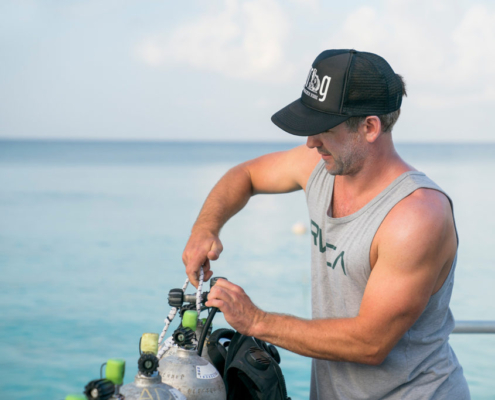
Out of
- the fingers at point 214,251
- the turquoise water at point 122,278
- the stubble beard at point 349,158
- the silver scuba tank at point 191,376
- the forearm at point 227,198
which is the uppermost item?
the stubble beard at point 349,158

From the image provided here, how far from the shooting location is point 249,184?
268 cm

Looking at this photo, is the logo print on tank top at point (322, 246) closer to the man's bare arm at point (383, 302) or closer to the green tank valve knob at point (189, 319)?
the man's bare arm at point (383, 302)

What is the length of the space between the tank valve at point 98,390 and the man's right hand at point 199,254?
858mm

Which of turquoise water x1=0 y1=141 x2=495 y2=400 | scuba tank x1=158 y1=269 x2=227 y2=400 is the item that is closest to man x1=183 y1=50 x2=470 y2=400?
scuba tank x1=158 y1=269 x2=227 y2=400

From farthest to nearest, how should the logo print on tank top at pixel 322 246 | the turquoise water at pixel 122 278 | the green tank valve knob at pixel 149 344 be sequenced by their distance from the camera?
1. the turquoise water at pixel 122 278
2. the logo print on tank top at pixel 322 246
3. the green tank valve knob at pixel 149 344

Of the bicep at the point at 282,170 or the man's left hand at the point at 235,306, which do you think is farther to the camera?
the bicep at the point at 282,170

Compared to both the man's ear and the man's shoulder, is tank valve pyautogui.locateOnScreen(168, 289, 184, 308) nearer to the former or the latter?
the man's shoulder

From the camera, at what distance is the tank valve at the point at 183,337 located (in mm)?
1641

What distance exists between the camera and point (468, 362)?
893cm

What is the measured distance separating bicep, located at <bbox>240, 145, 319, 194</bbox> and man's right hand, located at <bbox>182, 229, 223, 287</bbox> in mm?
470

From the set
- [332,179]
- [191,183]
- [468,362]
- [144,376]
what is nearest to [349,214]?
[332,179]

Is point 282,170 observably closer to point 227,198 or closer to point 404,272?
point 227,198

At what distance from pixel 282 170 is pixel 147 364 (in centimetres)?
130

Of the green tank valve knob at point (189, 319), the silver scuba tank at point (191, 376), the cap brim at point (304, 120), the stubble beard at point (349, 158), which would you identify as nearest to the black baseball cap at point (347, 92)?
the cap brim at point (304, 120)
